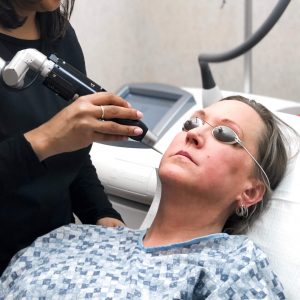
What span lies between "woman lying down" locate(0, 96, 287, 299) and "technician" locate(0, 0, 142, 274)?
0.26ft

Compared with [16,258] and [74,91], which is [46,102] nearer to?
[74,91]

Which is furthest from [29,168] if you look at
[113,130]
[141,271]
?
[141,271]

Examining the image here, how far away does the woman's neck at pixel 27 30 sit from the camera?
107cm

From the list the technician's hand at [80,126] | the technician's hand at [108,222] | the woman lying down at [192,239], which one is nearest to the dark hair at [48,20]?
the technician's hand at [80,126]

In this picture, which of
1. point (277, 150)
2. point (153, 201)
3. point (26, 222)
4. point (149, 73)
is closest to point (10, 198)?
point (26, 222)

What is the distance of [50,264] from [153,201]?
0.42 meters

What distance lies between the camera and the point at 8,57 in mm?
1036

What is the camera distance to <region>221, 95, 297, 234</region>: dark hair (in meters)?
1.19

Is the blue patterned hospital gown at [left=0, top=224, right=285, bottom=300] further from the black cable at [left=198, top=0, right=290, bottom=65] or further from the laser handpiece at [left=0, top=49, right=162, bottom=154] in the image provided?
the black cable at [left=198, top=0, right=290, bottom=65]

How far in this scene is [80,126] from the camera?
0.90 m

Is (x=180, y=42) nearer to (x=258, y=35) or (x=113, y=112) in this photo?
(x=258, y=35)

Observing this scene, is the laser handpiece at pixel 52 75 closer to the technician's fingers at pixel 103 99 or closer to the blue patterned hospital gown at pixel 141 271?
the technician's fingers at pixel 103 99

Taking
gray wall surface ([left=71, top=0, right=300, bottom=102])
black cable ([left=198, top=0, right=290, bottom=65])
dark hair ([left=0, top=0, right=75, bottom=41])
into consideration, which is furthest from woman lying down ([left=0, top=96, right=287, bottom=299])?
gray wall surface ([left=71, top=0, right=300, bottom=102])

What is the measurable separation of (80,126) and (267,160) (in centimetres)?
52
